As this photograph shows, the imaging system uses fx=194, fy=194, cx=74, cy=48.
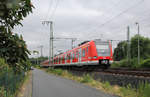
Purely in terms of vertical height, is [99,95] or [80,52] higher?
[80,52]

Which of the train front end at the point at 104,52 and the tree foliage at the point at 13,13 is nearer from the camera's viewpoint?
the tree foliage at the point at 13,13

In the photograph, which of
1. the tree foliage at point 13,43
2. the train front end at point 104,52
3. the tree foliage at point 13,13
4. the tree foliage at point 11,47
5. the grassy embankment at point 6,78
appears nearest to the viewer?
the tree foliage at point 13,13

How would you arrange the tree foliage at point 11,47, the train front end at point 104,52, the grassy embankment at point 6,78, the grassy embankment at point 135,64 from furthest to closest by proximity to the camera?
→ the grassy embankment at point 135,64 < the train front end at point 104,52 < the grassy embankment at point 6,78 < the tree foliage at point 11,47

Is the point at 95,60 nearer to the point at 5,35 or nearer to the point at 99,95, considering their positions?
the point at 99,95

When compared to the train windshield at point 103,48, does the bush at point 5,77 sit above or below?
below

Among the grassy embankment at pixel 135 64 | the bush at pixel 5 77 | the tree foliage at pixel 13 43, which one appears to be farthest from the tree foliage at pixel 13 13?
the grassy embankment at pixel 135 64

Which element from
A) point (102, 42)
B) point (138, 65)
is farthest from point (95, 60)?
point (138, 65)

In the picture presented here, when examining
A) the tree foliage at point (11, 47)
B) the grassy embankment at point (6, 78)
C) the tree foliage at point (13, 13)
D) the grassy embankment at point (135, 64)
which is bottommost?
the grassy embankment at point (135, 64)

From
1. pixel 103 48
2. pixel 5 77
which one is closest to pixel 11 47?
pixel 5 77

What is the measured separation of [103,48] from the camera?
54.6ft

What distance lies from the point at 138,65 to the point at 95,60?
637 inches

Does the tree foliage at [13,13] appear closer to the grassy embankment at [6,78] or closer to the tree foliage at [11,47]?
the tree foliage at [11,47]

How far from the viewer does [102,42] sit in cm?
1688

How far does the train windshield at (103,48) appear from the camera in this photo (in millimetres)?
16328
